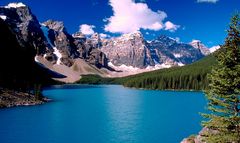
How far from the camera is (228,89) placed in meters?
25.9

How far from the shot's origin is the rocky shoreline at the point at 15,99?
11900 cm

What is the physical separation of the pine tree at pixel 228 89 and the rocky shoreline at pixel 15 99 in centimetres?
10116

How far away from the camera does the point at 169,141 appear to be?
2482 inches

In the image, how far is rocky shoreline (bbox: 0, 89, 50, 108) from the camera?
390 feet

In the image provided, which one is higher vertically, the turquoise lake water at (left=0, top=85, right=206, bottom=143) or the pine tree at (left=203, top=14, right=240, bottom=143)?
the pine tree at (left=203, top=14, right=240, bottom=143)

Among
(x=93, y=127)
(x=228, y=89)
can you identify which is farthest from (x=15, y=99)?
(x=228, y=89)

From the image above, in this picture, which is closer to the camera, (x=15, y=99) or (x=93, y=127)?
(x=93, y=127)

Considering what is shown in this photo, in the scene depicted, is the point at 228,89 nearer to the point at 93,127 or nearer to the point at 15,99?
the point at 93,127

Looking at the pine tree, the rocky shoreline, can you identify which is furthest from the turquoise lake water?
the pine tree

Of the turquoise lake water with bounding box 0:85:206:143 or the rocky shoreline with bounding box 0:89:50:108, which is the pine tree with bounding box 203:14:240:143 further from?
the rocky shoreline with bounding box 0:89:50:108

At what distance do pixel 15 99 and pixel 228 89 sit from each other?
111 meters

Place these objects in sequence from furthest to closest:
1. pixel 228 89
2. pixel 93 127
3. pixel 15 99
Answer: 1. pixel 15 99
2. pixel 93 127
3. pixel 228 89

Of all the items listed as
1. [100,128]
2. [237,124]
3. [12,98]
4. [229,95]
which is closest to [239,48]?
[229,95]

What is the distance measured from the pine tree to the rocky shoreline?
101m
